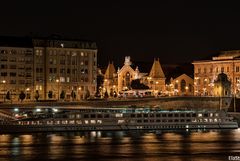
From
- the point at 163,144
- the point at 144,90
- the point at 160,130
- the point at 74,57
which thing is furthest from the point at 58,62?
the point at 163,144

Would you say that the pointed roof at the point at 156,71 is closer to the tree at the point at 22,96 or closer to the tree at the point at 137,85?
the tree at the point at 137,85

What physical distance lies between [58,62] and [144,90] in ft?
77.5

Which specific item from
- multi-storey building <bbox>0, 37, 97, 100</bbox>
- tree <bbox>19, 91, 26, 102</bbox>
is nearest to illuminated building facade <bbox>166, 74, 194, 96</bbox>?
multi-storey building <bbox>0, 37, 97, 100</bbox>

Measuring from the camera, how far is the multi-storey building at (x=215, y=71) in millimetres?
173000

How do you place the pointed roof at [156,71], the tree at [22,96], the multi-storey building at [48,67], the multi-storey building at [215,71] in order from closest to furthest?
the tree at [22,96] < the multi-storey building at [48,67] < the multi-storey building at [215,71] < the pointed roof at [156,71]

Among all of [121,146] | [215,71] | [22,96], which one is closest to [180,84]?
[215,71]

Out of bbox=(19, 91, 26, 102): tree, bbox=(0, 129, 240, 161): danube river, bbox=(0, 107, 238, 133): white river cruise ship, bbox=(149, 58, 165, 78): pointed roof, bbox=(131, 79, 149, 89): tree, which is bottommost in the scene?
bbox=(0, 129, 240, 161): danube river

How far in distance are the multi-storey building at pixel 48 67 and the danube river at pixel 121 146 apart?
170ft

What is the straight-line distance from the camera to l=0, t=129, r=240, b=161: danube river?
82.6 m

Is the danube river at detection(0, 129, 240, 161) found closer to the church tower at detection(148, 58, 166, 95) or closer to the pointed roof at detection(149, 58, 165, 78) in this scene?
the church tower at detection(148, 58, 166, 95)

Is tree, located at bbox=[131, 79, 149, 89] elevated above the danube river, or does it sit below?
above

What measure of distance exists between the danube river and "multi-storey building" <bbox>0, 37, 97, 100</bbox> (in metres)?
51.9

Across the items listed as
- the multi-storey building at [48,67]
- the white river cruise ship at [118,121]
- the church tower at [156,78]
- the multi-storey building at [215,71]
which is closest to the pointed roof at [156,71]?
the church tower at [156,78]

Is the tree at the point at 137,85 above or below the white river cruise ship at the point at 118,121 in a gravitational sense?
above
